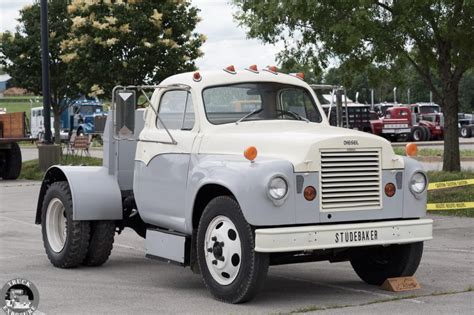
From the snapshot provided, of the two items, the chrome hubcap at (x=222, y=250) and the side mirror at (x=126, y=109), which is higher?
the side mirror at (x=126, y=109)

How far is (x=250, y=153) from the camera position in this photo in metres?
8.30

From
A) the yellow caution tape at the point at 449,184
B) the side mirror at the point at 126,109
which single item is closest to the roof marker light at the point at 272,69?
the side mirror at the point at 126,109

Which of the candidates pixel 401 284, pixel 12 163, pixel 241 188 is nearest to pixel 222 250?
pixel 241 188

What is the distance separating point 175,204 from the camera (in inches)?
370

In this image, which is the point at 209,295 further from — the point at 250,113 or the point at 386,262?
the point at 250,113

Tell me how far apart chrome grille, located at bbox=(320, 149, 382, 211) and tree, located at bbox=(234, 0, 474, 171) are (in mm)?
8366

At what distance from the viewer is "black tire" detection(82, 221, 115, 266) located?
10547 millimetres

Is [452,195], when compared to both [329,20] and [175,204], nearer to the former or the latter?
[329,20]

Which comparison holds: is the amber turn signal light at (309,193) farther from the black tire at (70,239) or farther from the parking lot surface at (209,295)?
the black tire at (70,239)

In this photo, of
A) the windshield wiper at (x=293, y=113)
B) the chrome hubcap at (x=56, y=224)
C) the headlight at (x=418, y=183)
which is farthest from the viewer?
the chrome hubcap at (x=56, y=224)

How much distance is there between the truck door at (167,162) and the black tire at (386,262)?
1.85m

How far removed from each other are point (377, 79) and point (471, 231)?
653cm

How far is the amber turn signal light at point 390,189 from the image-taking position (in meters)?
8.91

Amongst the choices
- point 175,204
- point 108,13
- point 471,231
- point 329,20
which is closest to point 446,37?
point 329,20
